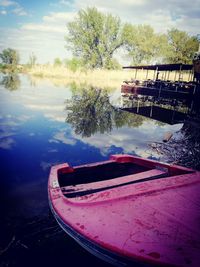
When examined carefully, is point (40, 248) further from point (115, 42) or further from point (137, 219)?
point (115, 42)

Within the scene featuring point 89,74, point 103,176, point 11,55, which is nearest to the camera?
point 103,176

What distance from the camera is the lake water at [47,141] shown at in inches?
170

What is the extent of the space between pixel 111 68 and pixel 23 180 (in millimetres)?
49600

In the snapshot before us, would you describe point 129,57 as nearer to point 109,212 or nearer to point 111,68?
point 111,68

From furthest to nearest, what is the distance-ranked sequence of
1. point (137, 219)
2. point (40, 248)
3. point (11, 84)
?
1. point (11, 84)
2. point (40, 248)
3. point (137, 219)

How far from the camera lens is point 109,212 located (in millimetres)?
2662

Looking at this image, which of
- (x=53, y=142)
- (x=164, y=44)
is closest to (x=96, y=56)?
(x=164, y=44)

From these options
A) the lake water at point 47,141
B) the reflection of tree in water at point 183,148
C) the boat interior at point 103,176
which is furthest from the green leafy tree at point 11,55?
the boat interior at point 103,176

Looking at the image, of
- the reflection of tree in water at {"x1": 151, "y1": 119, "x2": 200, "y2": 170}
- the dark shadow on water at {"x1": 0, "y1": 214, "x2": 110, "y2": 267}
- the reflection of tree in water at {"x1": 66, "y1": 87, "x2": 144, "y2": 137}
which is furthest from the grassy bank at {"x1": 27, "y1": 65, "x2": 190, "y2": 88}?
the dark shadow on water at {"x1": 0, "y1": 214, "x2": 110, "y2": 267}

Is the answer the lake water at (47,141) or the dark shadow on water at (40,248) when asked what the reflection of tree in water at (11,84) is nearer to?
the lake water at (47,141)

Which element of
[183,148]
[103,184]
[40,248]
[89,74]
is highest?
[89,74]

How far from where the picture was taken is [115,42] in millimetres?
51000

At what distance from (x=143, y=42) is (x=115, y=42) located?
6393 mm

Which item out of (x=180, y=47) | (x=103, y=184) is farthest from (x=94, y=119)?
(x=180, y=47)
